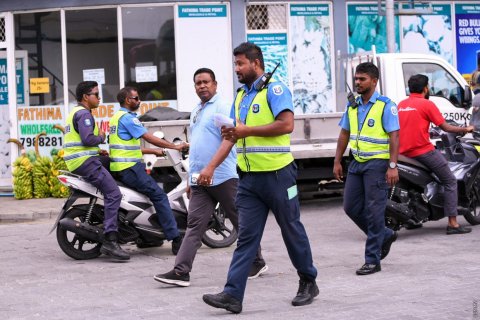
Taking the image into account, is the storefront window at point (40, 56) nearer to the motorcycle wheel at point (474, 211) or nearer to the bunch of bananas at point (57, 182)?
the bunch of bananas at point (57, 182)

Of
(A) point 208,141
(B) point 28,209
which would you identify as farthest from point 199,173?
(B) point 28,209

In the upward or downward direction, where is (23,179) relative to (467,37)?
downward

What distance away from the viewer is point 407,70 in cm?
1411

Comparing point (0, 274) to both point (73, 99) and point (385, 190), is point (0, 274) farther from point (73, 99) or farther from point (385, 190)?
point (73, 99)

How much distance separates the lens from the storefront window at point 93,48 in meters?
17.4

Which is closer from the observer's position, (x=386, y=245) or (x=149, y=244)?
(x=386, y=245)

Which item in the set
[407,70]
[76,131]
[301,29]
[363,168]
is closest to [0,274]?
[76,131]

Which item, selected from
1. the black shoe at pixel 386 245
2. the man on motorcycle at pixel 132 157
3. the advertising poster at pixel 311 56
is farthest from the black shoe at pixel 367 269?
the advertising poster at pixel 311 56

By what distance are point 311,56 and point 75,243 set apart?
29.1 feet

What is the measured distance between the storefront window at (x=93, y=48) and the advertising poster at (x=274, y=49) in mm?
2422

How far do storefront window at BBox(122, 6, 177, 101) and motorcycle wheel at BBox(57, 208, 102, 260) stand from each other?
7.49m

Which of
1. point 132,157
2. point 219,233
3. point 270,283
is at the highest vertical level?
point 132,157

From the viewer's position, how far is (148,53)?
57.1ft

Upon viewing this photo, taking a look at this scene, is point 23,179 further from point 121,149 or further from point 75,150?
point 121,149
